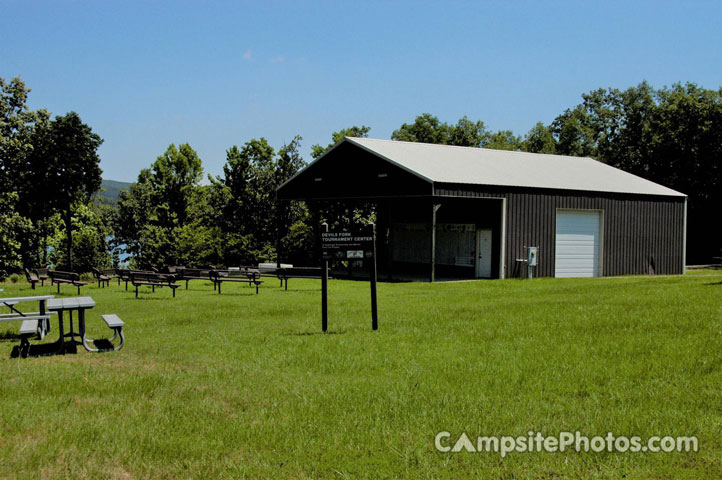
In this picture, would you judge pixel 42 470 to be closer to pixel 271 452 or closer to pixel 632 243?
pixel 271 452

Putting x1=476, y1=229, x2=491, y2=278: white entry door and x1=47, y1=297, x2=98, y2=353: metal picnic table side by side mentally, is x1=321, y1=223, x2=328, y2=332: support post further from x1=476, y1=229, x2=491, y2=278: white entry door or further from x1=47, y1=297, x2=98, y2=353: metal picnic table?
x1=476, y1=229, x2=491, y2=278: white entry door

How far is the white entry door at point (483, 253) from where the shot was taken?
2658 centimetres

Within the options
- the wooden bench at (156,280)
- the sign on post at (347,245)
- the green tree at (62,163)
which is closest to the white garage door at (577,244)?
the wooden bench at (156,280)

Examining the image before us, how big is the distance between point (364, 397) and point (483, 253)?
21144 millimetres

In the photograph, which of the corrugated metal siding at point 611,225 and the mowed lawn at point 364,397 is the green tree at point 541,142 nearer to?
the corrugated metal siding at point 611,225

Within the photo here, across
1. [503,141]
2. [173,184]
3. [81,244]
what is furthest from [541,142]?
[81,244]

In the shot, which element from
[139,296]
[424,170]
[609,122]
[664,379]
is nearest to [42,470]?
[664,379]

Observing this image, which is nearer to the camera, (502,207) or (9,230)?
(502,207)

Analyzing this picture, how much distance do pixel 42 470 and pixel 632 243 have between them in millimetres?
27402

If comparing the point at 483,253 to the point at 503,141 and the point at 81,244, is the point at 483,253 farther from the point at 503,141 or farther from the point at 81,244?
the point at 503,141

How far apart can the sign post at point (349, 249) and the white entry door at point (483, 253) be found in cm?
1630

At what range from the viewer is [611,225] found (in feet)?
90.6

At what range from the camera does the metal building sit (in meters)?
25.0

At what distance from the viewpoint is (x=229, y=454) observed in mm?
5012
